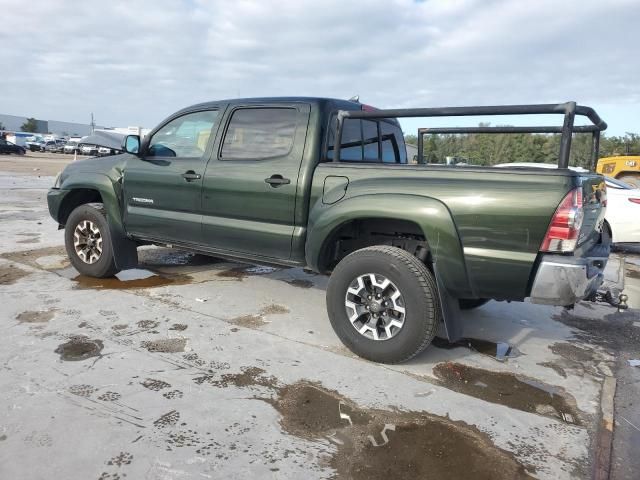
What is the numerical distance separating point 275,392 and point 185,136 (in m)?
2.77

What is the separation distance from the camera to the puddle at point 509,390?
3035 millimetres

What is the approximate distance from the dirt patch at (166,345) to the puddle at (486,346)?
1958 millimetres

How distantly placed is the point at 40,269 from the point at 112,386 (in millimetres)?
3185

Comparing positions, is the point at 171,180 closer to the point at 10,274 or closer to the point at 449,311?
the point at 10,274

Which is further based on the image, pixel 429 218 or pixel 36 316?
pixel 36 316

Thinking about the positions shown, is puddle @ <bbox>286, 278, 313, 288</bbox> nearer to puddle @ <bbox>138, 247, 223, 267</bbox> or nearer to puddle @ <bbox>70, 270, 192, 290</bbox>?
puddle @ <bbox>70, 270, 192, 290</bbox>

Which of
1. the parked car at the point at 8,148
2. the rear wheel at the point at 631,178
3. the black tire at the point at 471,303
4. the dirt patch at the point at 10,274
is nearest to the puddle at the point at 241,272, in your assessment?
the dirt patch at the point at 10,274

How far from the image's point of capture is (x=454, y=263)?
3219 millimetres

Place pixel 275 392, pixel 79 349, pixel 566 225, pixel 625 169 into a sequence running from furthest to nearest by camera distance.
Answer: pixel 625 169
pixel 79 349
pixel 275 392
pixel 566 225

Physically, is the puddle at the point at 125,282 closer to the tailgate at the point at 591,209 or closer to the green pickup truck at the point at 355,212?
the green pickup truck at the point at 355,212

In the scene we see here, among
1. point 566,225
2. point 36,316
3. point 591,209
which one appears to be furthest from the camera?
point 36,316

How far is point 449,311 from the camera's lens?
11.1 ft

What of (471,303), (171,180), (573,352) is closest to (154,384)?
(171,180)

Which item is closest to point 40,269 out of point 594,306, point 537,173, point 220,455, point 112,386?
point 112,386
